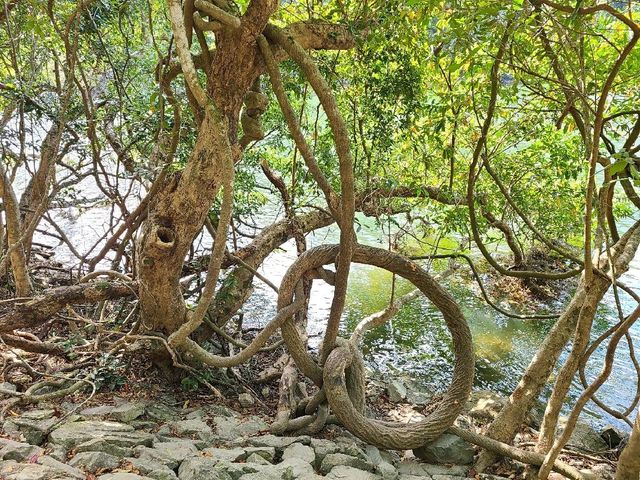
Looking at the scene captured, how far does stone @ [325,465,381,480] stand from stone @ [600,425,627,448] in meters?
3.10

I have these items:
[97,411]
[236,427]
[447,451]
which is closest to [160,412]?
[97,411]

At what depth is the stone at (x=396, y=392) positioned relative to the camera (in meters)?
5.47

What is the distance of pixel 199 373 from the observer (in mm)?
4117

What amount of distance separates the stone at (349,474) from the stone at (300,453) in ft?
0.59

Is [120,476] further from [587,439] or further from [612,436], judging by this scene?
[612,436]

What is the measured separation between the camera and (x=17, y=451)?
7.52 ft

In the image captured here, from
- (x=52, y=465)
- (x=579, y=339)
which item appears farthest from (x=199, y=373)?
(x=579, y=339)

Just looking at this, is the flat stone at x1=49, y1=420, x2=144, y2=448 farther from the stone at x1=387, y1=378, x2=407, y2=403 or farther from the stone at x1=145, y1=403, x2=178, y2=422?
the stone at x1=387, y1=378, x2=407, y2=403

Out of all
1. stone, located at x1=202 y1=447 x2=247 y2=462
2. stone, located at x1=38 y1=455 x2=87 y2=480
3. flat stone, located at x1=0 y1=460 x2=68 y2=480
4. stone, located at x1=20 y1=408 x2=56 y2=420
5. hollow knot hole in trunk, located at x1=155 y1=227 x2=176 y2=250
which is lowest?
stone, located at x1=202 y1=447 x2=247 y2=462

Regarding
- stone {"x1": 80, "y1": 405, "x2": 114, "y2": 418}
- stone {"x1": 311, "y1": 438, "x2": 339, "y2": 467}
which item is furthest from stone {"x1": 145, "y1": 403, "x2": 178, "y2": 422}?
stone {"x1": 311, "y1": 438, "x2": 339, "y2": 467}

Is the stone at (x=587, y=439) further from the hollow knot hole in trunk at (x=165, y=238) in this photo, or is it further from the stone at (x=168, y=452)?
the hollow knot hole in trunk at (x=165, y=238)

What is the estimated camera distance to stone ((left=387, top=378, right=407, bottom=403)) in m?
5.47

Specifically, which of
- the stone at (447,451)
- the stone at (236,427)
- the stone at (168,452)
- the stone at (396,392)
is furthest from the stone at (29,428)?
the stone at (396,392)

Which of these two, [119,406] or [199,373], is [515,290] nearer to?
[199,373]
